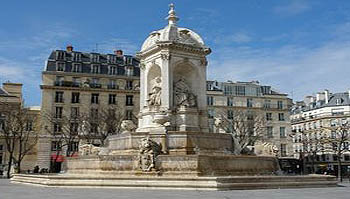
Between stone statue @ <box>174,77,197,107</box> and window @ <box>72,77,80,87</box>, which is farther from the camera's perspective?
window @ <box>72,77,80,87</box>

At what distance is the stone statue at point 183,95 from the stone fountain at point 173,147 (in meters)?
0.06

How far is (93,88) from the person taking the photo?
69438 millimetres

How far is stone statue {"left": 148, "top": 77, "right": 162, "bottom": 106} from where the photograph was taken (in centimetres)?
2553

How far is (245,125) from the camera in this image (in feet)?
215

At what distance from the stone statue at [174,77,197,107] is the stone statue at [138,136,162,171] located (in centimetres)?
636

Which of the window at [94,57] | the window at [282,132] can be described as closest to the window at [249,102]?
the window at [282,132]

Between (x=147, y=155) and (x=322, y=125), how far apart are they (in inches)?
3034

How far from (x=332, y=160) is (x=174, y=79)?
7104cm

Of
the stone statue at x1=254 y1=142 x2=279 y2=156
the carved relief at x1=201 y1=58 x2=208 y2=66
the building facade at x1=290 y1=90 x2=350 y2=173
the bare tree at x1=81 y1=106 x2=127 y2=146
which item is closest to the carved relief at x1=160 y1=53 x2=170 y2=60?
the carved relief at x1=201 y1=58 x2=208 y2=66

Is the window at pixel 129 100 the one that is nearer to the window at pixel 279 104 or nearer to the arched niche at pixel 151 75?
the window at pixel 279 104

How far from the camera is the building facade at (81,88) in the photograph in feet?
219

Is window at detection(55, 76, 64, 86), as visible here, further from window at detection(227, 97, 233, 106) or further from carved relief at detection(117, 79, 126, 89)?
window at detection(227, 97, 233, 106)

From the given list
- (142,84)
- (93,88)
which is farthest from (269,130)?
(142,84)

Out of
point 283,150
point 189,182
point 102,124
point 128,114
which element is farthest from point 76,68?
point 189,182
